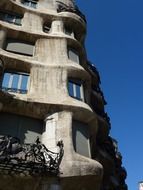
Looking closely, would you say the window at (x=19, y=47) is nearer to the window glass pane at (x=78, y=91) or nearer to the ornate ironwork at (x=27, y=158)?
the window glass pane at (x=78, y=91)

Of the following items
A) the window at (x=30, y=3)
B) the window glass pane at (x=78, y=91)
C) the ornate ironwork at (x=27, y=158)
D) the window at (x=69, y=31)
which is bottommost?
the ornate ironwork at (x=27, y=158)

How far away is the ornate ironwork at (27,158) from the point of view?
515 inches

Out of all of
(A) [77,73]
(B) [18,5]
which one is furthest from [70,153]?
(B) [18,5]

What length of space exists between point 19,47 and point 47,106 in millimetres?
6317

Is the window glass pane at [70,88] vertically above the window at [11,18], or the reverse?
the window at [11,18]

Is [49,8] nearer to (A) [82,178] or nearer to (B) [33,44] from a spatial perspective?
(B) [33,44]

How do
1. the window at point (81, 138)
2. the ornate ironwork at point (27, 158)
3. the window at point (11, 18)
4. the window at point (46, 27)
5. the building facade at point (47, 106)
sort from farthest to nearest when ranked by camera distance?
the window at point (46, 27) < the window at point (11, 18) < the window at point (81, 138) < the building facade at point (47, 106) < the ornate ironwork at point (27, 158)

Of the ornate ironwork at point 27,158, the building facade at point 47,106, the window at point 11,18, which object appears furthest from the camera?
the window at point 11,18

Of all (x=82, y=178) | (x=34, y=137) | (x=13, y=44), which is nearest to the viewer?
(x=82, y=178)

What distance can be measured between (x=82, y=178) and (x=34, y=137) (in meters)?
3.77

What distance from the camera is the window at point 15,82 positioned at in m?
18.1

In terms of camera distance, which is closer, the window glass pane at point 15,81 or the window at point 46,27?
the window glass pane at point 15,81

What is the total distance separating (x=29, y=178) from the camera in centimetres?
1336

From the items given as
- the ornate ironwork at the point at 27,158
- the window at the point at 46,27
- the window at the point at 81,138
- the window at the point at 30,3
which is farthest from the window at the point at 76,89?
the window at the point at 30,3
